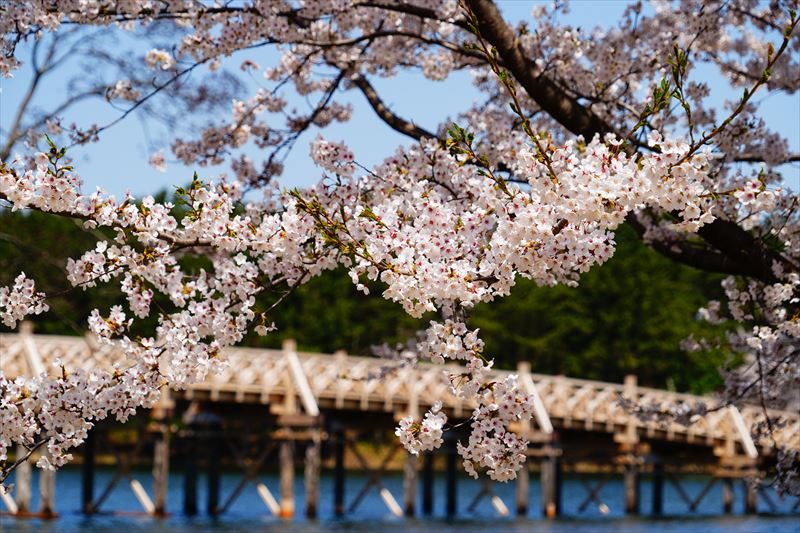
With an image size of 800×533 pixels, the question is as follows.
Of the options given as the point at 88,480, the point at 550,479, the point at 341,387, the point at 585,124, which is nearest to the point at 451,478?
the point at 550,479

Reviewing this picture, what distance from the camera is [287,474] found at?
894 inches

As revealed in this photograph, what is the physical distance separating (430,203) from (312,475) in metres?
18.8

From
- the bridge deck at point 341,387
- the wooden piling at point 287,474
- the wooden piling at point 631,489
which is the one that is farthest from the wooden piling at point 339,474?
the wooden piling at point 631,489

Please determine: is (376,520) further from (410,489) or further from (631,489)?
(631,489)

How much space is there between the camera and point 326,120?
927 centimetres

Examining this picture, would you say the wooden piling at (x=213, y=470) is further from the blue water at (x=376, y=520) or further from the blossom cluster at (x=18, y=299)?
the blossom cluster at (x=18, y=299)

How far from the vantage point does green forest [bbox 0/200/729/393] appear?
5276cm

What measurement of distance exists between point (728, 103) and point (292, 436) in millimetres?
13522

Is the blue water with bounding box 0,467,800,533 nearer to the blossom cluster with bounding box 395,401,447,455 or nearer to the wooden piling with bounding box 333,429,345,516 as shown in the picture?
the wooden piling with bounding box 333,429,345,516

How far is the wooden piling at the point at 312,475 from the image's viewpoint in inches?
897

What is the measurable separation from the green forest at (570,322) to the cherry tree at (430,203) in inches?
1689

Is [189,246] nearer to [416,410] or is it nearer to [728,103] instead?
[728,103]

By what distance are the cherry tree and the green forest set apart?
4289cm

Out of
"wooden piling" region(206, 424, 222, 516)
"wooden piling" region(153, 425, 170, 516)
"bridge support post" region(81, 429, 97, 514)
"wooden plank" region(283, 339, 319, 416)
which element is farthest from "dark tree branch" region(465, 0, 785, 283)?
"bridge support post" region(81, 429, 97, 514)
